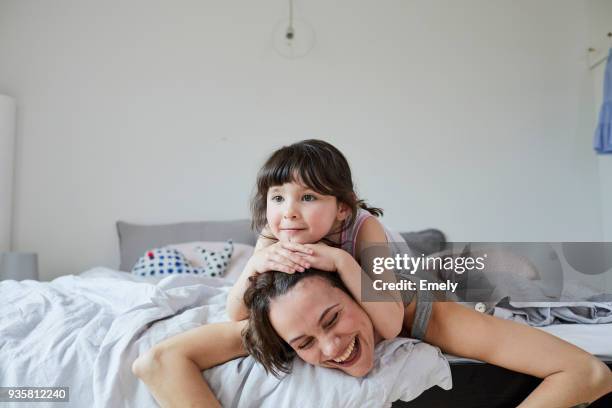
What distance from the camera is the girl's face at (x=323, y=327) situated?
95cm

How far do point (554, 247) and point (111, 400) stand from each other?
130cm

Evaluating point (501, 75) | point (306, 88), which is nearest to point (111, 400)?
point (306, 88)

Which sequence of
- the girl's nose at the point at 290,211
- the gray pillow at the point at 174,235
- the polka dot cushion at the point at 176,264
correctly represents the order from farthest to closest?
the gray pillow at the point at 174,235, the polka dot cushion at the point at 176,264, the girl's nose at the point at 290,211

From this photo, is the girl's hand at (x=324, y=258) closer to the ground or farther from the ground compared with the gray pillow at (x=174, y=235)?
farther from the ground

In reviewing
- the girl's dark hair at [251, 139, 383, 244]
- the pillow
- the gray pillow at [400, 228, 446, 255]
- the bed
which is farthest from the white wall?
the girl's dark hair at [251, 139, 383, 244]

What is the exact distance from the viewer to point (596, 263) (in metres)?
1.36

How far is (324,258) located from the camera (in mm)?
1025

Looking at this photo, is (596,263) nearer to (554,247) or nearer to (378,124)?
(554,247)

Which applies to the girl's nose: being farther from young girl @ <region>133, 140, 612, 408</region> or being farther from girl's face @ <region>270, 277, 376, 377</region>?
girl's face @ <region>270, 277, 376, 377</region>

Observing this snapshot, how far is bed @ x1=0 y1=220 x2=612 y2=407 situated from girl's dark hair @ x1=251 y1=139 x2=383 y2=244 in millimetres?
371

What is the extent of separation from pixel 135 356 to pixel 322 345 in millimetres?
437

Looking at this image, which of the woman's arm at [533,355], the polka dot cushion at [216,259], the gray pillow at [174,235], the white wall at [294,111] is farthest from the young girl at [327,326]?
the white wall at [294,111]

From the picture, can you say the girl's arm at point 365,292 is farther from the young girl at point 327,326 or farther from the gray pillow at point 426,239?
the gray pillow at point 426,239

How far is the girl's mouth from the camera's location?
97 cm
